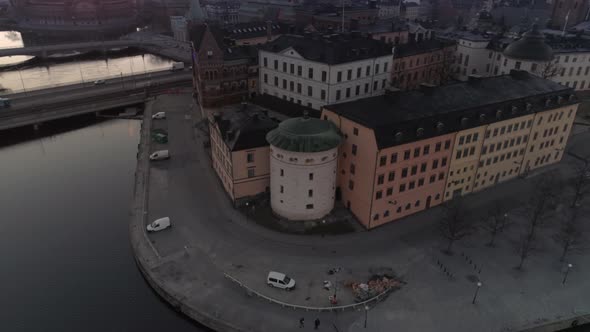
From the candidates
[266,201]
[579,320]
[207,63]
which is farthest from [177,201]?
[579,320]

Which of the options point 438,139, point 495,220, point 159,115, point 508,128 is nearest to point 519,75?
point 508,128

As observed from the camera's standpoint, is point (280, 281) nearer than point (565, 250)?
Yes

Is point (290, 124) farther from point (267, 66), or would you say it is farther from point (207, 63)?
point (207, 63)

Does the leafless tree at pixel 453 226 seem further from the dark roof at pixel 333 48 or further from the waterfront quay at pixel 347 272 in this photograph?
the dark roof at pixel 333 48

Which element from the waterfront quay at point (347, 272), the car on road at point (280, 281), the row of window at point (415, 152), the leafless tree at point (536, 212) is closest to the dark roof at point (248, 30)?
the waterfront quay at point (347, 272)

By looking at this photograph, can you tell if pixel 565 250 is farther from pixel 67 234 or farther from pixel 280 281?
pixel 67 234

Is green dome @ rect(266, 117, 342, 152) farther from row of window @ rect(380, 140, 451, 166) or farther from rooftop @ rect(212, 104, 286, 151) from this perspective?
row of window @ rect(380, 140, 451, 166)
